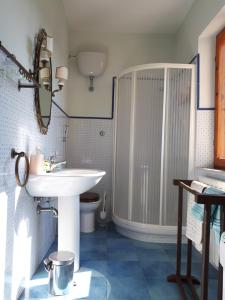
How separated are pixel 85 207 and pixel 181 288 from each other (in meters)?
1.42

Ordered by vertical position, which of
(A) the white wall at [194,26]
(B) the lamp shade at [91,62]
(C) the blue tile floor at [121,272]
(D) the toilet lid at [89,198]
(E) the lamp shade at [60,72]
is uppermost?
(A) the white wall at [194,26]

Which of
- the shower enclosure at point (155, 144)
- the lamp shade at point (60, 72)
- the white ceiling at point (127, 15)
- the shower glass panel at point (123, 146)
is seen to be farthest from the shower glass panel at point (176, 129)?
the lamp shade at point (60, 72)

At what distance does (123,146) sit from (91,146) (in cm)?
63

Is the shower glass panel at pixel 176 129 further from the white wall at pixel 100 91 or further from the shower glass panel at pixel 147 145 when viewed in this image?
the white wall at pixel 100 91

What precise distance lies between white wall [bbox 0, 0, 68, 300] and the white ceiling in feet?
2.56

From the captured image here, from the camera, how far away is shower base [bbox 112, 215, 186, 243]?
2.72 metres

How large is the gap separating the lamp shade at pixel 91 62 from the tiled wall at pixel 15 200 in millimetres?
1433

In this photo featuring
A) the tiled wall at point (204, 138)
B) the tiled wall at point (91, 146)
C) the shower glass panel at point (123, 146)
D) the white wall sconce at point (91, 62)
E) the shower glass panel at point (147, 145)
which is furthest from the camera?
the tiled wall at point (91, 146)

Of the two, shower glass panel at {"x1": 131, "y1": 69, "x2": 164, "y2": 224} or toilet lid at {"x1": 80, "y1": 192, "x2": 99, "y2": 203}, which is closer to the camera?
shower glass panel at {"x1": 131, "y1": 69, "x2": 164, "y2": 224}

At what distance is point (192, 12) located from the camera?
2844 mm

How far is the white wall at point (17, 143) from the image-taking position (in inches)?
54.4

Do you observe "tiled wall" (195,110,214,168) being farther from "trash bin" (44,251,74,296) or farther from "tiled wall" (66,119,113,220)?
"trash bin" (44,251,74,296)

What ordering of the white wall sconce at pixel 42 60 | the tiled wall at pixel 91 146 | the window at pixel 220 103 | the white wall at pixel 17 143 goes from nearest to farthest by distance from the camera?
the white wall at pixel 17 143 < the white wall sconce at pixel 42 60 < the window at pixel 220 103 < the tiled wall at pixel 91 146

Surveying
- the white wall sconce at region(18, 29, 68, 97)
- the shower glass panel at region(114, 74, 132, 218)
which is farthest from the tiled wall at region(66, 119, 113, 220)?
the white wall sconce at region(18, 29, 68, 97)
